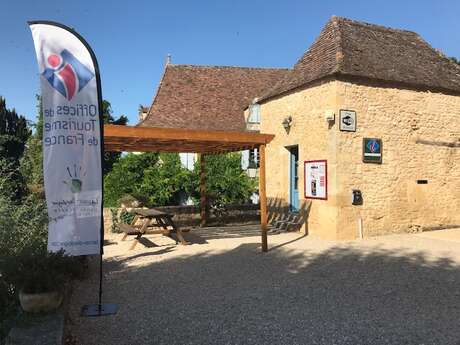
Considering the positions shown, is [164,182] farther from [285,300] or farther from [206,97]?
[285,300]

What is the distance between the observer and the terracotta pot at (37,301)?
343cm

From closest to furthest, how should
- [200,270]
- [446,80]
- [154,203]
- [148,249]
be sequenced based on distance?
[200,270] < [148,249] < [446,80] < [154,203]

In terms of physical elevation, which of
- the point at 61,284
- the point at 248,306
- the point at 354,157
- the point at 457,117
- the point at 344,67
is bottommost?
the point at 248,306

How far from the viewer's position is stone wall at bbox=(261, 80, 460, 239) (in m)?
9.53

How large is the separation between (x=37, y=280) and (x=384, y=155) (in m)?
8.43

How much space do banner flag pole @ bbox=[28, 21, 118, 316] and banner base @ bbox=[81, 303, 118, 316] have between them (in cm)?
2

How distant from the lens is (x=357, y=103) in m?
9.75

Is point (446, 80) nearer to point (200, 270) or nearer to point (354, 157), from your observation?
point (354, 157)

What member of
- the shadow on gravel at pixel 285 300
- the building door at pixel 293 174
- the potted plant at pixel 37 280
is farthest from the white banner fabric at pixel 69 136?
the building door at pixel 293 174

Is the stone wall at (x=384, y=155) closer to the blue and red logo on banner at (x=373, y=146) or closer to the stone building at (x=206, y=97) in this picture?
the blue and red logo on banner at (x=373, y=146)

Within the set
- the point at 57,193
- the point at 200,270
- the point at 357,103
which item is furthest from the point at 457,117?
the point at 57,193

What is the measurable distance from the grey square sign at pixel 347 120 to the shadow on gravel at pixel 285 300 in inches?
120

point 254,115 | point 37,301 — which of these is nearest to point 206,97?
point 254,115

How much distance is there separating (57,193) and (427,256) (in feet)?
20.6
